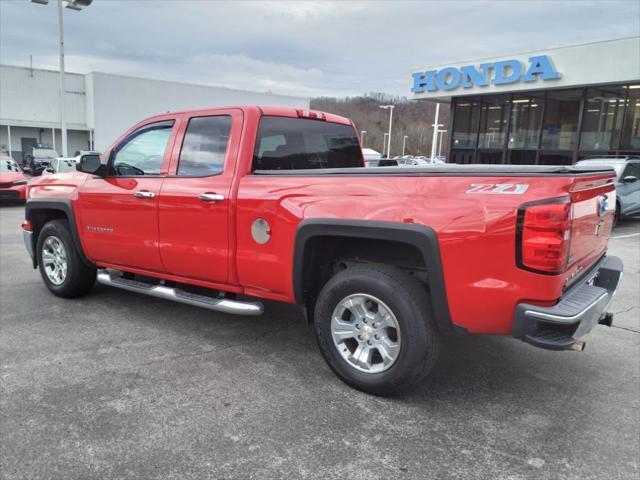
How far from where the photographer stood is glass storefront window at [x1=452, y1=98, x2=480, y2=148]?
22688 millimetres

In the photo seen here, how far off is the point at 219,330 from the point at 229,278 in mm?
817

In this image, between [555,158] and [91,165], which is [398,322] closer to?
[91,165]

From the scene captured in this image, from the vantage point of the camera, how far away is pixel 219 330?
15.2 ft

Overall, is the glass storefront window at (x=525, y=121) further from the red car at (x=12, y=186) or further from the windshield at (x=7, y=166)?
the windshield at (x=7, y=166)

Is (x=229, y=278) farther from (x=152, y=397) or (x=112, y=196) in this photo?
(x=112, y=196)

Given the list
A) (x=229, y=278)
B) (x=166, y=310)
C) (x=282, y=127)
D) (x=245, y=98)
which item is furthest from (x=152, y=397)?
(x=245, y=98)

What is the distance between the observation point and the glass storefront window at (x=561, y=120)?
1942 centimetres

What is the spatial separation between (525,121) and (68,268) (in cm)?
1981

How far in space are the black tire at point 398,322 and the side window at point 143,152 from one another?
2.08m

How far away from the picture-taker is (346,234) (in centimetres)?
327

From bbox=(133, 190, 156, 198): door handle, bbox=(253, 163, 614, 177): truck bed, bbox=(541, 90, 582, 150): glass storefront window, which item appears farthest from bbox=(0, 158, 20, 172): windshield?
bbox=(541, 90, 582, 150): glass storefront window

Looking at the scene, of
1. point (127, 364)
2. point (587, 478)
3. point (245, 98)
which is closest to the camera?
point (587, 478)

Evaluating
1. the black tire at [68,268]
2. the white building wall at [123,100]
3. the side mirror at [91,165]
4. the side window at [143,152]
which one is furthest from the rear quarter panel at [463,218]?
the white building wall at [123,100]

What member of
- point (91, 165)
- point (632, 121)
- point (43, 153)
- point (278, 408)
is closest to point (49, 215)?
point (91, 165)
